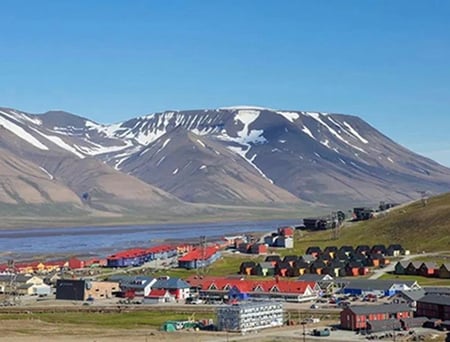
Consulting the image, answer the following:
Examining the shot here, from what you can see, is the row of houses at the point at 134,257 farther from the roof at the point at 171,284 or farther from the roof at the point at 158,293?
the roof at the point at 158,293

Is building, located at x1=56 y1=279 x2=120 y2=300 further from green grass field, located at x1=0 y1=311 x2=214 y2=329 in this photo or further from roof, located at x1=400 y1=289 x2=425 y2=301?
roof, located at x1=400 y1=289 x2=425 y2=301

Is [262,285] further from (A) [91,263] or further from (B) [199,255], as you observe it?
(A) [91,263]

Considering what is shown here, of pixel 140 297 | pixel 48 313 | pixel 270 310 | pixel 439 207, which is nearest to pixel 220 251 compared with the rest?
pixel 439 207

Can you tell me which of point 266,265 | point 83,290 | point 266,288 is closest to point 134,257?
point 266,265

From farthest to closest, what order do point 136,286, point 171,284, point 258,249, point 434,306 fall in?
point 258,249, point 136,286, point 171,284, point 434,306

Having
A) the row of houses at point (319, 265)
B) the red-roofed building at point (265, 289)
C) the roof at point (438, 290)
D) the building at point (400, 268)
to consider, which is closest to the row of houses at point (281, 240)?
the row of houses at point (319, 265)

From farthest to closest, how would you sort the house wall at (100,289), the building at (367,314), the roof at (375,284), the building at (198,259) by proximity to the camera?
the building at (198,259), the house wall at (100,289), the roof at (375,284), the building at (367,314)
